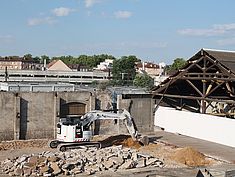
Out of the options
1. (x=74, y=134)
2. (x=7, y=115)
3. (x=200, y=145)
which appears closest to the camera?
(x=74, y=134)

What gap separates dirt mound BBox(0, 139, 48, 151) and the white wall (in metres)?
10.6

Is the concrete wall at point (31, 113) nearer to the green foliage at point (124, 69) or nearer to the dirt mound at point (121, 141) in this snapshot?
the dirt mound at point (121, 141)

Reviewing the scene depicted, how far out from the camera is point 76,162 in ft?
63.6

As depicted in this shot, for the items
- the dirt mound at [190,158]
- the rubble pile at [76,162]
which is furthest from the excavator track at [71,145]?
the dirt mound at [190,158]

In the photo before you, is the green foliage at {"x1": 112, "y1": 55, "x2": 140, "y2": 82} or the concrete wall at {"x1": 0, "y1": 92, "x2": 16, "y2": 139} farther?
the green foliage at {"x1": 112, "y1": 55, "x2": 140, "y2": 82}

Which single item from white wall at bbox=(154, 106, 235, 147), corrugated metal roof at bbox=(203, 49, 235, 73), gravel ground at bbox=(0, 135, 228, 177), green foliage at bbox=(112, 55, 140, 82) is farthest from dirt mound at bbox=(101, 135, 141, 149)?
green foliage at bbox=(112, 55, 140, 82)

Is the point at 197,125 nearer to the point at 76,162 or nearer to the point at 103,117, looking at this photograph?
the point at 103,117

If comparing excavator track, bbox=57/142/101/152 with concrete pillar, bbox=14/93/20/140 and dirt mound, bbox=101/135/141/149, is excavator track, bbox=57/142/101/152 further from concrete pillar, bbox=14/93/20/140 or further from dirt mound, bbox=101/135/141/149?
concrete pillar, bbox=14/93/20/140

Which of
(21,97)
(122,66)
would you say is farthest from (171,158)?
(122,66)

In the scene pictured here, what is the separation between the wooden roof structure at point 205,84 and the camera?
2930 centimetres

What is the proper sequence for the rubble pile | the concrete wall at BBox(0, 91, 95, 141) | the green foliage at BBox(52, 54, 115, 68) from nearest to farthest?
the rubble pile → the concrete wall at BBox(0, 91, 95, 141) → the green foliage at BBox(52, 54, 115, 68)

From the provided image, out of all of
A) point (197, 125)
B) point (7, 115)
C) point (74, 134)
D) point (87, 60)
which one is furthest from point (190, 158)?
point (87, 60)

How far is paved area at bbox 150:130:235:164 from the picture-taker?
24202 millimetres

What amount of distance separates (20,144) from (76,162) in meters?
8.10
